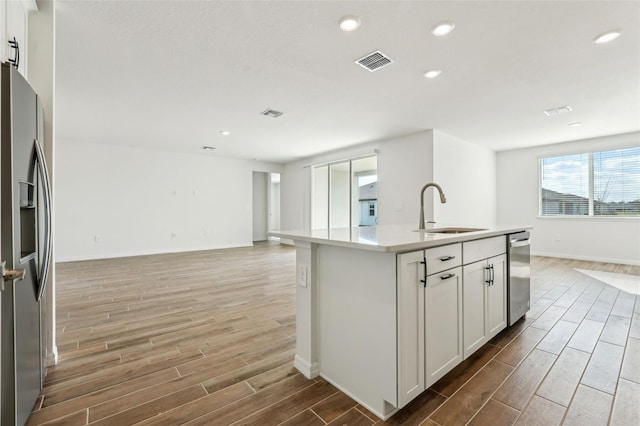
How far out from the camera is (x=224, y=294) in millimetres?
3637

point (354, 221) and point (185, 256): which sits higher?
point (354, 221)

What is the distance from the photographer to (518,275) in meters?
2.57

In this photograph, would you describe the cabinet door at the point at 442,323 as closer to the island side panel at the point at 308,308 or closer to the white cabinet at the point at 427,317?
the white cabinet at the point at 427,317

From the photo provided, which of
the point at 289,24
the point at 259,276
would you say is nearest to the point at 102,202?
the point at 259,276

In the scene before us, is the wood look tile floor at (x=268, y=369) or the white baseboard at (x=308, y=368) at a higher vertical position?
the white baseboard at (x=308, y=368)

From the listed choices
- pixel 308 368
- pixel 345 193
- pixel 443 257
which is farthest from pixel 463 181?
pixel 308 368

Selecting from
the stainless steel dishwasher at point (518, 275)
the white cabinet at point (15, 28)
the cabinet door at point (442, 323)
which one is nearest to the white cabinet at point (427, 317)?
the cabinet door at point (442, 323)

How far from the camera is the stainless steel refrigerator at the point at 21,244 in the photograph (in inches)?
46.5

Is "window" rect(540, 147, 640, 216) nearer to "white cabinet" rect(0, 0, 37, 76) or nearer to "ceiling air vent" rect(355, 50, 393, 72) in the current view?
"ceiling air vent" rect(355, 50, 393, 72)

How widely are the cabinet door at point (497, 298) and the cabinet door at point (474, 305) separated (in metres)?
0.09

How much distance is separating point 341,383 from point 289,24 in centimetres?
250

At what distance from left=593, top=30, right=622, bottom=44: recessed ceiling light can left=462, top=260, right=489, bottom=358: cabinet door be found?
2.11m

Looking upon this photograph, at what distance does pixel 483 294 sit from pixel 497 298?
12.1 inches

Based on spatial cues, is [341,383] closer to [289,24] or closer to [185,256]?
[289,24]
